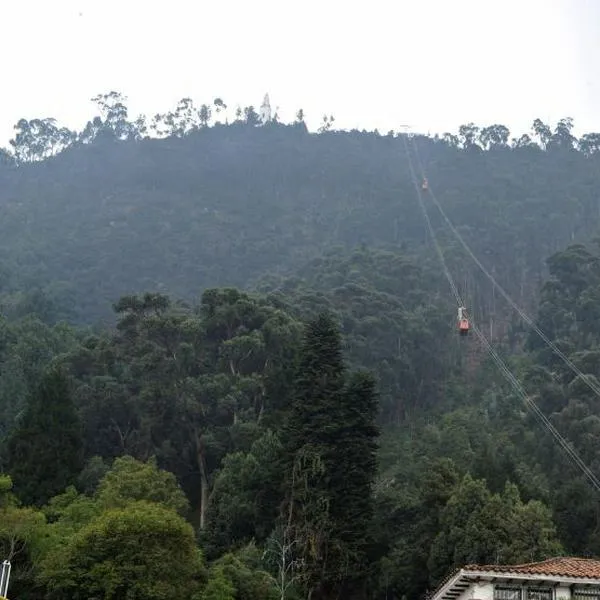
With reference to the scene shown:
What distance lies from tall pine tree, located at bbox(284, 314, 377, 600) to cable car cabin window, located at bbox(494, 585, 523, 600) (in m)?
11.4

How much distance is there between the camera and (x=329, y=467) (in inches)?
1425

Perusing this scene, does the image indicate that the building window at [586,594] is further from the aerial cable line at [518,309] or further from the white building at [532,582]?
the aerial cable line at [518,309]

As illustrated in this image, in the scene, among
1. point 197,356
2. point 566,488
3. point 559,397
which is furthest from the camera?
point 559,397

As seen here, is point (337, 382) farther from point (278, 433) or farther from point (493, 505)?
point (493, 505)

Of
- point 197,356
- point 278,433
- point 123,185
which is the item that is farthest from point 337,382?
point 123,185

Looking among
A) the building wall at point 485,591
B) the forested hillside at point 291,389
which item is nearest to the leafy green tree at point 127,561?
the forested hillside at point 291,389

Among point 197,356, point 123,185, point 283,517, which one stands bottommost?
point 283,517

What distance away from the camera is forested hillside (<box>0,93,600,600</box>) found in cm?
3172

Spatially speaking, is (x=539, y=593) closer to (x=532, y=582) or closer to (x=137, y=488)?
(x=532, y=582)

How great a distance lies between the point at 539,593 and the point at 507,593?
2.31 ft

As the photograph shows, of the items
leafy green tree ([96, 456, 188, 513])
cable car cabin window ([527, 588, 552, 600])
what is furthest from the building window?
leafy green tree ([96, 456, 188, 513])

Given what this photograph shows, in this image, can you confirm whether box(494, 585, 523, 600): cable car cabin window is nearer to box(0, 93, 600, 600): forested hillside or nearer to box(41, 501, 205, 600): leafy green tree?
box(0, 93, 600, 600): forested hillside

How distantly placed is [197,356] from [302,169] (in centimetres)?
6755

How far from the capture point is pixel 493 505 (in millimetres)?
31891
